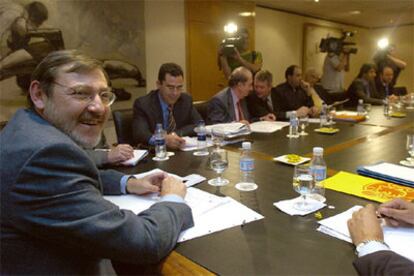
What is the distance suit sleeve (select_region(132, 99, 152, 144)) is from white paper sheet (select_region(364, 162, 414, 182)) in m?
1.39

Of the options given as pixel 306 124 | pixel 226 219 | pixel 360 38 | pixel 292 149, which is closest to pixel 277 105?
pixel 306 124

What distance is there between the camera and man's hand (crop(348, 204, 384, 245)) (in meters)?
0.87

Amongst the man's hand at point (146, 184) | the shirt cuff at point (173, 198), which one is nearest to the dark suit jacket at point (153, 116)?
the man's hand at point (146, 184)

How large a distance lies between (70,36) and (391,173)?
338 centimetres

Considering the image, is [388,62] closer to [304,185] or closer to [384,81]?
[384,81]

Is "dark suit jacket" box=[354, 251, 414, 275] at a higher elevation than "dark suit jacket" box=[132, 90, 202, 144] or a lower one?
lower

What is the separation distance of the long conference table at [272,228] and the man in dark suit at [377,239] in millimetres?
35

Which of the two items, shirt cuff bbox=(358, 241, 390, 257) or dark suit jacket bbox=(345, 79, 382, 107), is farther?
dark suit jacket bbox=(345, 79, 382, 107)

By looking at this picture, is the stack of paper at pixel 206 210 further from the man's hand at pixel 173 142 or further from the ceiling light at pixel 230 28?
the ceiling light at pixel 230 28

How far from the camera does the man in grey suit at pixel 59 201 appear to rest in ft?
2.31

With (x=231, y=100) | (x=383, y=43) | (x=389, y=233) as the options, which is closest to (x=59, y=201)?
(x=389, y=233)

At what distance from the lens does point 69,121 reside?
899mm

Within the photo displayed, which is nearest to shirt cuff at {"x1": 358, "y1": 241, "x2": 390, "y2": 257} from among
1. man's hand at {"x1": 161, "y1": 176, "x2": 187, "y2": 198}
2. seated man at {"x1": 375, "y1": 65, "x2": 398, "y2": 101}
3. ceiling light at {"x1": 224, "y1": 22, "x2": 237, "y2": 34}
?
man's hand at {"x1": 161, "y1": 176, "x2": 187, "y2": 198}

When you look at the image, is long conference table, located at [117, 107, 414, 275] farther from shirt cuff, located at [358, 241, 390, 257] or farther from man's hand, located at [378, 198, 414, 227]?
man's hand, located at [378, 198, 414, 227]
